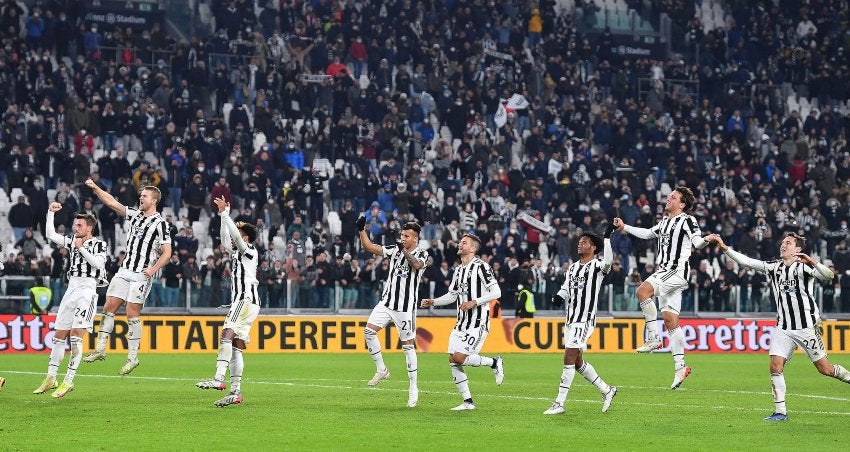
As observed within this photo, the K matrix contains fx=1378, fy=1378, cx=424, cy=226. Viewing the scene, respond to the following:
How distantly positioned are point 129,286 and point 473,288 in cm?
533

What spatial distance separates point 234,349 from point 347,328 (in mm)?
16285

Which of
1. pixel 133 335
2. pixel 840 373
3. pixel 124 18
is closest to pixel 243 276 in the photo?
pixel 133 335

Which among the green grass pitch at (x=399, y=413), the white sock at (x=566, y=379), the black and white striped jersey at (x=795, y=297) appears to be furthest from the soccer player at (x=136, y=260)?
the black and white striped jersey at (x=795, y=297)

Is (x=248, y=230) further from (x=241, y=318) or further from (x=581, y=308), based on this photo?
(x=581, y=308)

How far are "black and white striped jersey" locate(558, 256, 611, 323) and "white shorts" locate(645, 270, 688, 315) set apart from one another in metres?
3.54

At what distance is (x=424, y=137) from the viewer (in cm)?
4084

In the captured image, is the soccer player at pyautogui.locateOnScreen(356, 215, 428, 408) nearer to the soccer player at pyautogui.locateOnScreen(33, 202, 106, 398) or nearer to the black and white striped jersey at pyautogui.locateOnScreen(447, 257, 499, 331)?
the black and white striped jersey at pyautogui.locateOnScreen(447, 257, 499, 331)

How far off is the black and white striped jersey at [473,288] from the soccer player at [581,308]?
122 centimetres

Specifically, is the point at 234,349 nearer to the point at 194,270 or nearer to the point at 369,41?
the point at 194,270

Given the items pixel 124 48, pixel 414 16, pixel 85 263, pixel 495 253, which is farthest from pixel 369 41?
pixel 85 263

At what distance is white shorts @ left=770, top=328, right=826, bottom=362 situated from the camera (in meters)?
16.2

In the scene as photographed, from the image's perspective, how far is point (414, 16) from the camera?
43.8 m

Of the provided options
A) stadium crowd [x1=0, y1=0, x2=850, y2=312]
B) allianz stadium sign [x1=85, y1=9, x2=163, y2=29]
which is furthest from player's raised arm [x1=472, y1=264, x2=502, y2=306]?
allianz stadium sign [x1=85, y1=9, x2=163, y2=29]

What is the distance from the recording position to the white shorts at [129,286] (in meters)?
19.8
